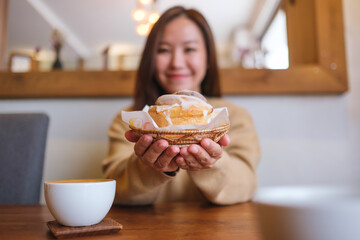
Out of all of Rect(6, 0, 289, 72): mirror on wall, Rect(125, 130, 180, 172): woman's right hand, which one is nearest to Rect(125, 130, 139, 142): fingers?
Rect(125, 130, 180, 172): woman's right hand

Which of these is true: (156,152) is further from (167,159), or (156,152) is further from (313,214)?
(313,214)

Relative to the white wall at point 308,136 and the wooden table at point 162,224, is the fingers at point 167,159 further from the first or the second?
the white wall at point 308,136

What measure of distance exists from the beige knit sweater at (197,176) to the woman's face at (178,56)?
172mm

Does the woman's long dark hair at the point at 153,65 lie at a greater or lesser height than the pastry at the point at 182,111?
greater

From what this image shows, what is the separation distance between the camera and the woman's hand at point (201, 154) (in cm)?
56

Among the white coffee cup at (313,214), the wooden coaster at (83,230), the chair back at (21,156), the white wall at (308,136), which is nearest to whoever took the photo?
the white coffee cup at (313,214)

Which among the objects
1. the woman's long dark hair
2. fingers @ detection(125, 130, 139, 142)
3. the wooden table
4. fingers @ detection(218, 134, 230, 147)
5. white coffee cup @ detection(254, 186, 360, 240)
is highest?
the woman's long dark hair

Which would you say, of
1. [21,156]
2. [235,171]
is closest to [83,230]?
[235,171]

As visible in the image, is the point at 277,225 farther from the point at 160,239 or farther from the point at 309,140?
the point at 309,140

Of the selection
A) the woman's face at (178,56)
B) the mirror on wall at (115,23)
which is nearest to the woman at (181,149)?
the woman's face at (178,56)

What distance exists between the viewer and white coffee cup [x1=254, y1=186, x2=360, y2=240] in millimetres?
172

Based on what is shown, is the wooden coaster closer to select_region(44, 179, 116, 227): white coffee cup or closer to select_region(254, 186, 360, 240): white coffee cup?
select_region(44, 179, 116, 227): white coffee cup

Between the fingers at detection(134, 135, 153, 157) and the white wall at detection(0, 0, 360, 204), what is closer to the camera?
the fingers at detection(134, 135, 153, 157)

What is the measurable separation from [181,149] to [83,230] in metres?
0.22
